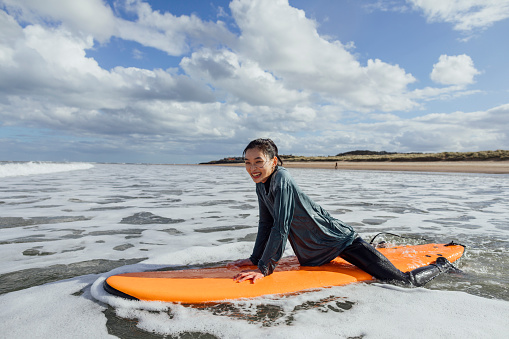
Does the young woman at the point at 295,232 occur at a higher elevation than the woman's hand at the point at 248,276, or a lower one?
higher

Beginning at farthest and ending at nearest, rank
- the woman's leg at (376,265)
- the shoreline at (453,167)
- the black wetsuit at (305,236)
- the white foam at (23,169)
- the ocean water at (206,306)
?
1. the shoreline at (453,167)
2. the white foam at (23,169)
3. the woman's leg at (376,265)
4. the black wetsuit at (305,236)
5. the ocean water at (206,306)

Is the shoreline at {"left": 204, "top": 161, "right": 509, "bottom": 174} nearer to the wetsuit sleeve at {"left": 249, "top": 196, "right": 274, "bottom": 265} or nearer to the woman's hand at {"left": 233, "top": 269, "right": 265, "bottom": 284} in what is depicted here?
the wetsuit sleeve at {"left": 249, "top": 196, "right": 274, "bottom": 265}

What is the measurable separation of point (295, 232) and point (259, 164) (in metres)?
0.72

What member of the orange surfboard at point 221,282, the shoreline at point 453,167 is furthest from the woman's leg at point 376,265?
the shoreline at point 453,167

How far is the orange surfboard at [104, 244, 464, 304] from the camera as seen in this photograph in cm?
245

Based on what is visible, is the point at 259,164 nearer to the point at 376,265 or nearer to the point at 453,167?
the point at 376,265

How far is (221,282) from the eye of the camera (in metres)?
2.64

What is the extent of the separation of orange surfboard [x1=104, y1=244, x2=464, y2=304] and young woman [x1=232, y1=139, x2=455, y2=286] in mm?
91

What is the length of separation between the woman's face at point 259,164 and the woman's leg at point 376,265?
112cm

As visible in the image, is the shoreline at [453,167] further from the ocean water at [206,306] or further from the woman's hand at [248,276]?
the woman's hand at [248,276]

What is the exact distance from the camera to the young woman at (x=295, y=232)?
2.58m

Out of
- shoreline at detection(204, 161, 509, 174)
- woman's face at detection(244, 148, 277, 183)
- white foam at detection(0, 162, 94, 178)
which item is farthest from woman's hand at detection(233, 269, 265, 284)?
shoreline at detection(204, 161, 509, 174)

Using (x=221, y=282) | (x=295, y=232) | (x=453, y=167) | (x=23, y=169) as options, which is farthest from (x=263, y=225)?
(x=453, y=167)

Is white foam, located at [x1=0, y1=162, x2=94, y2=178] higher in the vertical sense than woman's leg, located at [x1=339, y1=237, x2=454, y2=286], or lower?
higher
